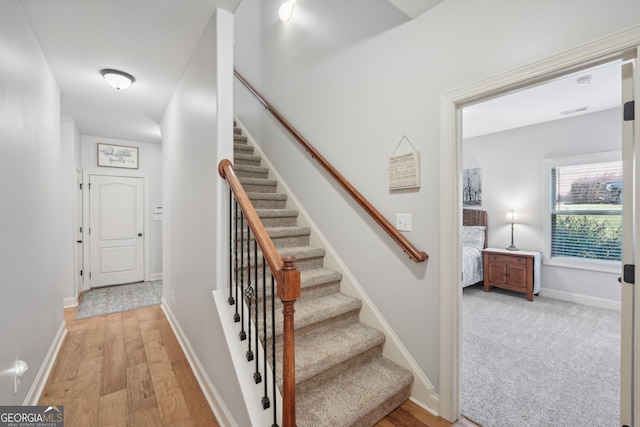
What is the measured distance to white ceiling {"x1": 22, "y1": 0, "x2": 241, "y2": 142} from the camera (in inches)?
73.4

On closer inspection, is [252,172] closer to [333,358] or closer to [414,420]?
[333,358]

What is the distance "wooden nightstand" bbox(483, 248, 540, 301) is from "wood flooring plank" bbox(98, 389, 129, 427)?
15.8 ft

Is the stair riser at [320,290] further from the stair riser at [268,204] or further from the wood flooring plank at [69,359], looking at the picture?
the wood flooring plank at [69,359]

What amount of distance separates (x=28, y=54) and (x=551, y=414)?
4.19m

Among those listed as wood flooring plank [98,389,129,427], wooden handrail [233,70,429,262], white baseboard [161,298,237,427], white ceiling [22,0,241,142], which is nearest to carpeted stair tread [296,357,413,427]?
white baseboard [161,298,237,427]

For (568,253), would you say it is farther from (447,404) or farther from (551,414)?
(447,404)

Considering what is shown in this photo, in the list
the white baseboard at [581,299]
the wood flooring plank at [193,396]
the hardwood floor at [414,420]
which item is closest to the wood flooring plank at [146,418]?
the wood flooring plank at [193,396]

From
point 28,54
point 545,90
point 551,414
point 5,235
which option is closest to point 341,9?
point 28,54

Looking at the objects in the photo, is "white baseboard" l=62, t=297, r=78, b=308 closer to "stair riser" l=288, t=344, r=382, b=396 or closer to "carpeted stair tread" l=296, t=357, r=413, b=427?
"stair riser" l=288, t=344, r=382, b=396

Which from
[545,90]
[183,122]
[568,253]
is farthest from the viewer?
[568,253]

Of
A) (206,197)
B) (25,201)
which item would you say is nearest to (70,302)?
(25,201)

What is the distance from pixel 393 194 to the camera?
2.10 m

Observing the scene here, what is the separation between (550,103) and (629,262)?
3.34 meters

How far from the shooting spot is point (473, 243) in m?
4.98
